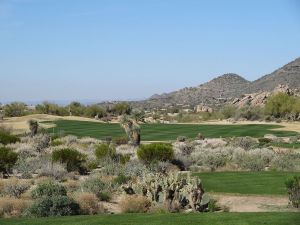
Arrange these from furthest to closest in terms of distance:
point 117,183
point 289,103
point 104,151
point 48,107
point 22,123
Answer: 1. point 48,107
2. point 289,103
3. point 22,123
4. point 104,151
5. point 117,183

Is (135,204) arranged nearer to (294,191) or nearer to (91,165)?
(294,191)

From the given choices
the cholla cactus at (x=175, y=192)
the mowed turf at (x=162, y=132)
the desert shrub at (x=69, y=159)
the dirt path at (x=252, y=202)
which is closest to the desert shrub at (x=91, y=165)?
the desert shrub at (x=69, y=159)

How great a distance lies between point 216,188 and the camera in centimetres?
2061

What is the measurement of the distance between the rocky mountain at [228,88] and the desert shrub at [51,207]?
382 ft

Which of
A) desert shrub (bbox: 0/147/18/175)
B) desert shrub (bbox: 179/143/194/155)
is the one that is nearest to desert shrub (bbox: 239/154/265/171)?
desert shrub (bbox: 179/143/194/155)

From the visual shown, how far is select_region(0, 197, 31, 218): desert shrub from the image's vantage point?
16.6 m

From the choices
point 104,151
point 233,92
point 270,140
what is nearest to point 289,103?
point 270,140

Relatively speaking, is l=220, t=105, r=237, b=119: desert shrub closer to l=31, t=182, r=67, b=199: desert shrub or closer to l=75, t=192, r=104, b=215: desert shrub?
l=31, t=182, r=67, b=199: desert shrub

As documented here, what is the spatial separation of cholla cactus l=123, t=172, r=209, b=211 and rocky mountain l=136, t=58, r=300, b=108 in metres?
114

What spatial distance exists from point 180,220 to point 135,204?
4.23 metres

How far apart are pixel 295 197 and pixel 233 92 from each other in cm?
15301

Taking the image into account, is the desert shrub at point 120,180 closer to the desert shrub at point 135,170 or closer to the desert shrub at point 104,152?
the desert shrub at point 135,170

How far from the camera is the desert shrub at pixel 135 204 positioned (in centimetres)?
1698

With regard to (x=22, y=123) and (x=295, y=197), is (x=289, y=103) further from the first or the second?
(x=295, y=197)
